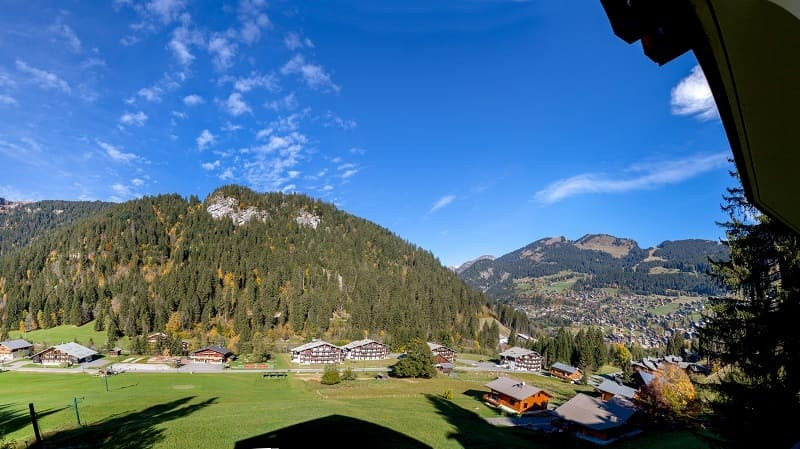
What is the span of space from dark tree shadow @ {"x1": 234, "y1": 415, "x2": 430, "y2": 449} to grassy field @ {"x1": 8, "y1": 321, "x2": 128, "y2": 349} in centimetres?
8648

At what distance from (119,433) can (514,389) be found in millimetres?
45525

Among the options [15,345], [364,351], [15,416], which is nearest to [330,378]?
[364,351]

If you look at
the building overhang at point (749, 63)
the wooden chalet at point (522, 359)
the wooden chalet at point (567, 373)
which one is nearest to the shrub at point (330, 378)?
the wooden chalet at point (522, 359)

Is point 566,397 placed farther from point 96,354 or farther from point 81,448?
point 96,354

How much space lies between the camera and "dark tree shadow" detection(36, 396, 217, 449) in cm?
2591

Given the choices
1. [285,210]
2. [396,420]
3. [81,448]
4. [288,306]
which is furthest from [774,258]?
[285,210]

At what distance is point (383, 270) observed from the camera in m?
174

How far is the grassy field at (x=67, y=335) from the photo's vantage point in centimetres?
9169

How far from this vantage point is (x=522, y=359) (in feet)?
312

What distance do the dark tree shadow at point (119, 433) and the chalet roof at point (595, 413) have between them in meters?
39.2

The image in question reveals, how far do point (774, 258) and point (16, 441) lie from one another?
46.0m

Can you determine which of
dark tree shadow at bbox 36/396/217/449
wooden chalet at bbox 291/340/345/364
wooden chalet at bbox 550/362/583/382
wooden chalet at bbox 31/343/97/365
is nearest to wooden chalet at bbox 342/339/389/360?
wooden chalet at bbox 291/340/345/364

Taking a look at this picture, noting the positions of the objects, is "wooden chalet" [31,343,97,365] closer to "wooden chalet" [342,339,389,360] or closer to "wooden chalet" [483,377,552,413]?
"wooden chalet" [342,339,389,360]

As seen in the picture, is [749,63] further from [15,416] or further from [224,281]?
[224,281]
